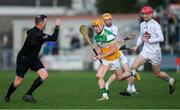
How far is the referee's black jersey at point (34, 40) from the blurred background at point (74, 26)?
18.5 meters

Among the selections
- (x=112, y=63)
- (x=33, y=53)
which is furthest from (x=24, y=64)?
(x=112, y=63)

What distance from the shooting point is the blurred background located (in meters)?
49.6

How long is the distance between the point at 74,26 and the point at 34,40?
39.4 meters

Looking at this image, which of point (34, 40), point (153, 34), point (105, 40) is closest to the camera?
point (34, 40)

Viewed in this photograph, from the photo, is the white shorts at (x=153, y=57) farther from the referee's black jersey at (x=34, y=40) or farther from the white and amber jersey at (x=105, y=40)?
the referee's black jersey at (x=34, y=40)

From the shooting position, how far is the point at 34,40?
805 inches

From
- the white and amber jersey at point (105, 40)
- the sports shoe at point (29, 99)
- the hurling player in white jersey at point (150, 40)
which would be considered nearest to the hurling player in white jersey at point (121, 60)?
the hurling player in white jersey at point (150, 40)

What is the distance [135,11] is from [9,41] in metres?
12.0

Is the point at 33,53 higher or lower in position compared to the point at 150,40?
lower

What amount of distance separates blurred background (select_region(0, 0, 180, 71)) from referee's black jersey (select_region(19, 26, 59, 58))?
18473 millimetres

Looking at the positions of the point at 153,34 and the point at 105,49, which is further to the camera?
the point at 153,34

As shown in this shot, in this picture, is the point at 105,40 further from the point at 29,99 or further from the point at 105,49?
the point at 29,99

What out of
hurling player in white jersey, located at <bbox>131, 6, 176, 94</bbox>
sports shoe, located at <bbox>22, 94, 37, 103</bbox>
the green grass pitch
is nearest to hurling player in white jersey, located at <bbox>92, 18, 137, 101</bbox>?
the green grass pitch

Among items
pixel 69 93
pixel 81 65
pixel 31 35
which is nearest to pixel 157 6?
pixel 81 65
